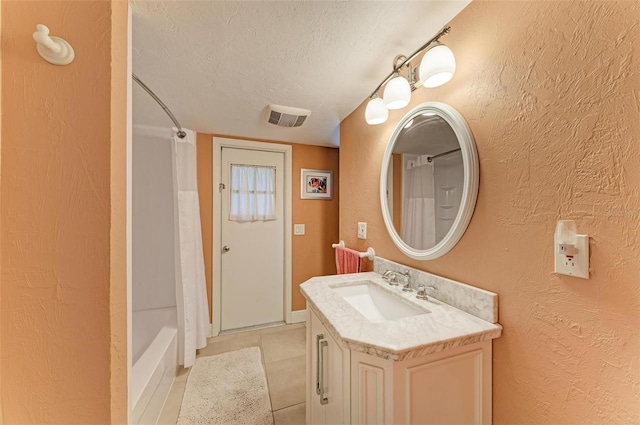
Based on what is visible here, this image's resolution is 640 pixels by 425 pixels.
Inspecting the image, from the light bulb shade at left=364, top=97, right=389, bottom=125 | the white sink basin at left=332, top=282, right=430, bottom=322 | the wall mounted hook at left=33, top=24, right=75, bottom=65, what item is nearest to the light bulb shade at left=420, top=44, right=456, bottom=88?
the light bulb shade at left=364, top=97, right=389, bottom=125

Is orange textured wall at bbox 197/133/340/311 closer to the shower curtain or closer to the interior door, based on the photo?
the interior door

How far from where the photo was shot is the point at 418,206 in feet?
3.87

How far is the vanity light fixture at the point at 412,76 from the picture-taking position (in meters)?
0.88

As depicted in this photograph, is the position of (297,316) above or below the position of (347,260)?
below

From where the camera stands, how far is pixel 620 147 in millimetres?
554

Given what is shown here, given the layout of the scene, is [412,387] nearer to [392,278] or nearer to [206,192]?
[392,278]

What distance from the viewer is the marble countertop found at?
0.68 metres

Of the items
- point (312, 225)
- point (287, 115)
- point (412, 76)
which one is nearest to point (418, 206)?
point (412, 76)

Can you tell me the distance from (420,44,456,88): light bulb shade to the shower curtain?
1.79 metres

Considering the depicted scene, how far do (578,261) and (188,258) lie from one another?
83.0 inches

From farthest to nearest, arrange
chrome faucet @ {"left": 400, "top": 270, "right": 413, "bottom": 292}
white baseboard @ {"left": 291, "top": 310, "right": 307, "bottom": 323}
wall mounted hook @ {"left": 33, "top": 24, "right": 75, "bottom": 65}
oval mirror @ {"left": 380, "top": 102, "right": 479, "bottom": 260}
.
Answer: white baseboard @ {"left": 291, "top": 310, "right": 307, "bottom": 323}
chrome faucet @ {"left": 400, "top": 270, "right": 413, "bottom": 292}
oval mirror @ {"left": 380, "top": 102, "right": 479, "bottom": 260}
wall mounted hook @ {"left": 33, "top": 24, "right": 75, "bottom": 65}

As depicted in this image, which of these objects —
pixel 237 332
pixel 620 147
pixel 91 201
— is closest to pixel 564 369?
pixel 620 147

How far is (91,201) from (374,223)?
53.4 inches

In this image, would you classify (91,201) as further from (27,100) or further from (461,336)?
(461,336)
